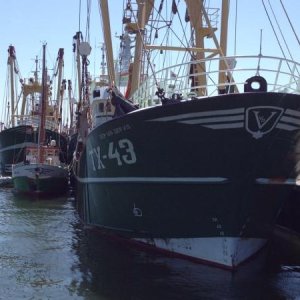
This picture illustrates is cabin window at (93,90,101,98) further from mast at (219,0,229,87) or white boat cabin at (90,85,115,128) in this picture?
mast at (219,0,229,87)

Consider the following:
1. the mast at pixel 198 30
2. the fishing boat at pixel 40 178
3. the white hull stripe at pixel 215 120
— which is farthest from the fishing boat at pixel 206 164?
the fishing boat at pixel 40 178

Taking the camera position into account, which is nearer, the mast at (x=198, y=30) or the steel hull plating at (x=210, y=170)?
the steel hull plating at (x=210, y=170)

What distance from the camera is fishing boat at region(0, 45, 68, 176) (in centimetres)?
3906

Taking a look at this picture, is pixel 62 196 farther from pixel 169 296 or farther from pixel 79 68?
pixel 169 296

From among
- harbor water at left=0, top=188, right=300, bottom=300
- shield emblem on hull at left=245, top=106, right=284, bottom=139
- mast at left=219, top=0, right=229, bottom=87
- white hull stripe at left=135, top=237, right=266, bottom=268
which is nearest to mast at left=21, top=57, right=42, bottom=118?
mast at left=219, top=0, right=229, bottom=87

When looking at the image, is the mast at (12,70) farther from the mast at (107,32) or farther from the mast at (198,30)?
the mast at (198,30)

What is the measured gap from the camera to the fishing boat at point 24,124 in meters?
39.1

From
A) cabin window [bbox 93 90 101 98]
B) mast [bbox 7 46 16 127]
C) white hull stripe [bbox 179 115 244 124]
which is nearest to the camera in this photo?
white hull stripe [bbox 179 115 244 124]

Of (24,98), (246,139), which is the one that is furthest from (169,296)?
(24,98)

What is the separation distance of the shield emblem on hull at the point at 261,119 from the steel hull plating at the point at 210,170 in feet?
0.06

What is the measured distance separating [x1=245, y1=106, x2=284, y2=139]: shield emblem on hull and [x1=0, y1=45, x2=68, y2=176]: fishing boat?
1013 inches

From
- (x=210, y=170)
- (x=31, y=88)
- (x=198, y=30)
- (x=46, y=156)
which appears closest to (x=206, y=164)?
(x=210, y=170)

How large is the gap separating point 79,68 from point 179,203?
81.4 feet

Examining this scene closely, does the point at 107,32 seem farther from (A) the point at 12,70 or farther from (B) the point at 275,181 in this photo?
(A) the point at 12,70
